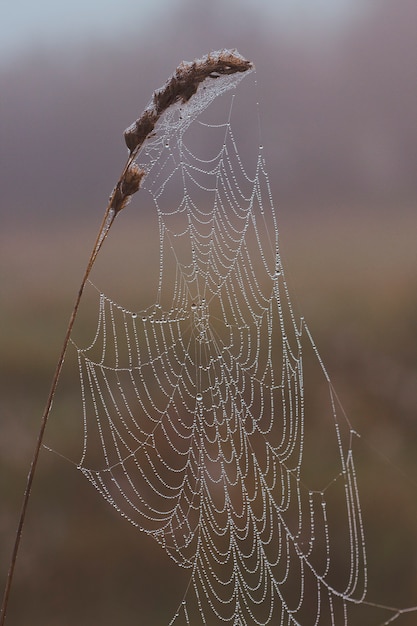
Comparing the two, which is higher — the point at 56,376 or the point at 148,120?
the point at 148,120

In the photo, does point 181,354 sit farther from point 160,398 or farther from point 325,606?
point 325,606

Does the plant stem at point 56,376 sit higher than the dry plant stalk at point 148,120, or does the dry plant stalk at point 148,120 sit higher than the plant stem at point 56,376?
the dry plant stalk at point 148,120

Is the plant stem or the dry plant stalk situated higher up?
the dry plant stalk

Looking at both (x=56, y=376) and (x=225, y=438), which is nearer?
(x=56, y=376)

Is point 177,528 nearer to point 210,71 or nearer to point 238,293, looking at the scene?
point 238,293

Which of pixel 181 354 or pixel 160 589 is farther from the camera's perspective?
pixel 160 589

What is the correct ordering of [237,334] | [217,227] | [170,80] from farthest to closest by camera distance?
[237,334] → [217,227] → [170,80]

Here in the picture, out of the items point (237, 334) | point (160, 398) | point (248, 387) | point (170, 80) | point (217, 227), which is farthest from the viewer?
point (160, 398)

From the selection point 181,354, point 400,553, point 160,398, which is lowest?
point 400,553

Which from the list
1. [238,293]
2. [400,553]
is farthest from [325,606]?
[238,293]

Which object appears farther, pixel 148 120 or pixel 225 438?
pixel 225 438

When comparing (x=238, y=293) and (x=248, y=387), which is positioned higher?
(x=238, y=293)
